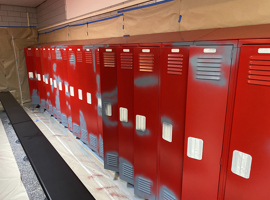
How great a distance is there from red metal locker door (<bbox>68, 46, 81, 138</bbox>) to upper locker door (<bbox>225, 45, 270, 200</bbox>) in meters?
2.45

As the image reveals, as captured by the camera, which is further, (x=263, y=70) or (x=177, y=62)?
(x=177, y=62)

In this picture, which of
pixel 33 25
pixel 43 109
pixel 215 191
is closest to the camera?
pixel 215 191

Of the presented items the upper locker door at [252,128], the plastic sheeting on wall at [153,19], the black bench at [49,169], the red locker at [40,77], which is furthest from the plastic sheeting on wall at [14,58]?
the upper locker door at [252,128]

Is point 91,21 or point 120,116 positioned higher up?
point 91,21

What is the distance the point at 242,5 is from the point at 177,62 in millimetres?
665

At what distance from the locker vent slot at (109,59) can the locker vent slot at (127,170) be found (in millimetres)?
1183

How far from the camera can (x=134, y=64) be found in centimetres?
180

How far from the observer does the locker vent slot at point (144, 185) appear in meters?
1.96

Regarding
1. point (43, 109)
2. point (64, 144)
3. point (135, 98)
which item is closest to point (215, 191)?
point (135, 98)

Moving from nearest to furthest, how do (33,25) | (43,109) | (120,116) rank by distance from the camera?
(120,116) < (43,109) < (33,25)

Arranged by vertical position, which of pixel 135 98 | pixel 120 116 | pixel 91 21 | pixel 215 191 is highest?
pixel 91 21

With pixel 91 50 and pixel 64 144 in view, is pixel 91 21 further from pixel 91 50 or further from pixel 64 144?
pixel 64 144

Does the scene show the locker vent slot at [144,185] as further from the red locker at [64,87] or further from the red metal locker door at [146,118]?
the red locker at [64,87]

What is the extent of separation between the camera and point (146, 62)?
1708 mm
